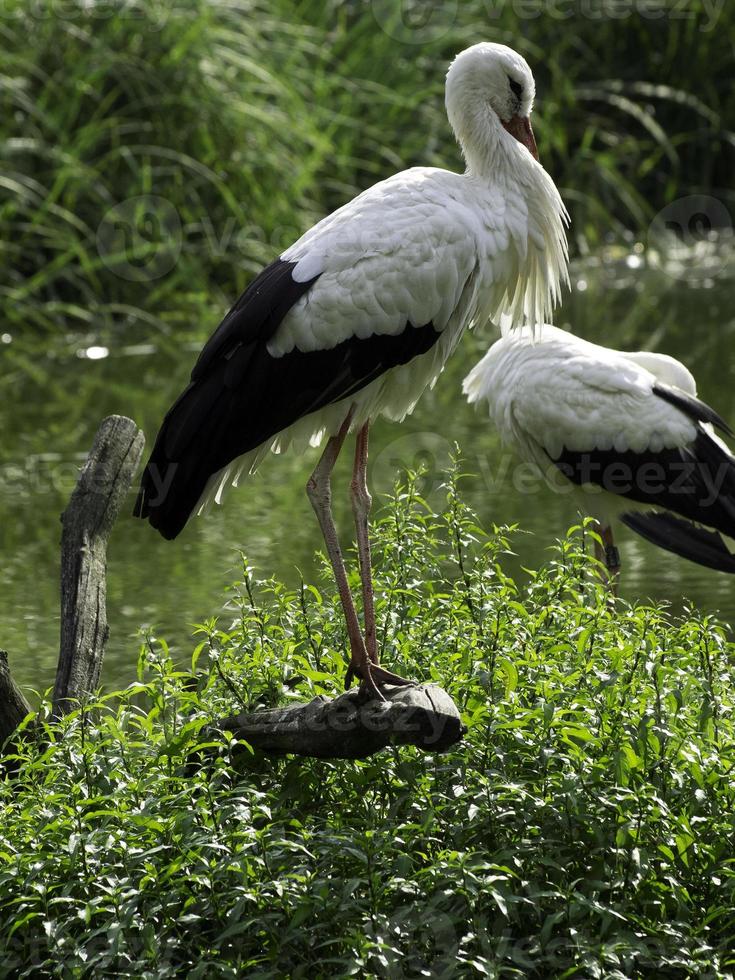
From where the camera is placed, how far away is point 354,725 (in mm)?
3508

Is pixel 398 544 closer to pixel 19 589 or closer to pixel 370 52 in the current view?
pixel 19 589

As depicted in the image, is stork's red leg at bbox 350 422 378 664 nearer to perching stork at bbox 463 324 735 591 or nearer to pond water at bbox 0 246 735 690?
pond water at bbox 0 246 735 690

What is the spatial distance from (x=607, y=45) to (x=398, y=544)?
9.39 m

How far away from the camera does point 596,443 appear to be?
5.57 meters

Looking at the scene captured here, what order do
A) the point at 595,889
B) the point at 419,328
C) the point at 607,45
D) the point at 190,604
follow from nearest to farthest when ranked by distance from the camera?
the point at 595,889 → the point at 419,328 → the point at 190,604 → the point at 607,45

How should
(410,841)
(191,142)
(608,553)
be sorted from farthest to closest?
(191,142) → (608,553) → (410,841)

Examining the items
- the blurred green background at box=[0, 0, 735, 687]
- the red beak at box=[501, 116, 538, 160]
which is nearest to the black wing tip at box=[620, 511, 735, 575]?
the blurred green background at box=[0, 0, 735, 687]

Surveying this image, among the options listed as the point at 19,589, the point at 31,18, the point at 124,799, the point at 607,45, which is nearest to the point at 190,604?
the point at 19,589

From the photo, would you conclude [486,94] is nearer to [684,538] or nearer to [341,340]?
[341,340]

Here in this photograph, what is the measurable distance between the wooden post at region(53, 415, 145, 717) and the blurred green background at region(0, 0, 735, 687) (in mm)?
1692

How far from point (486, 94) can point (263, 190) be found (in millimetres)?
6312

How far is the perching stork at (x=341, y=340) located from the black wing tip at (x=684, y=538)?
60.3 inches

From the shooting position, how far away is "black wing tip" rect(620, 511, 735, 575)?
540cm

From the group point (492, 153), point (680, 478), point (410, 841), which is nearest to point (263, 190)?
Answer: point (680, 478)
